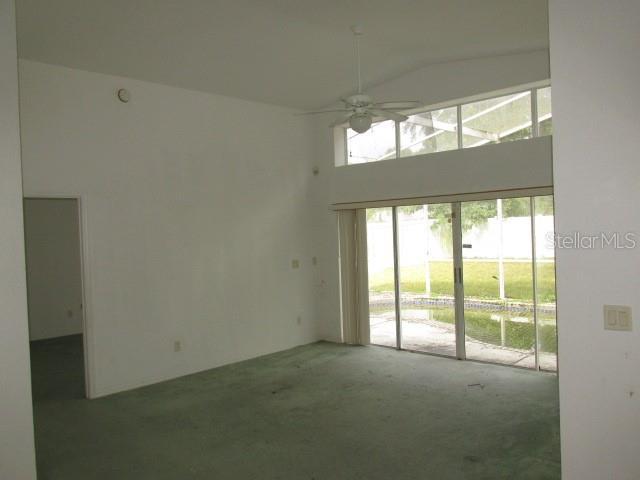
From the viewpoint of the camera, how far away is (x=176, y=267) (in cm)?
585

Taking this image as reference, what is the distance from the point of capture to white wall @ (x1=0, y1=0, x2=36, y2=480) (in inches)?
105

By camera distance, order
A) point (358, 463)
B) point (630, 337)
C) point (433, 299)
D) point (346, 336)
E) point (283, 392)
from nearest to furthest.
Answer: point (630, 337), point (358, 463), point (283, 392), point (433, 299), point (346, 336)

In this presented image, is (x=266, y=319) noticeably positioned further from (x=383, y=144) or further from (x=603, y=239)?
(x=603, y=239)

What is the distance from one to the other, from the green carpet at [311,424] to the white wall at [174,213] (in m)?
0.59

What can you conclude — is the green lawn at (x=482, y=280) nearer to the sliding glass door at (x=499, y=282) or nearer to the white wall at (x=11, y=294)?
the sliding glass door at (x=499, y=282)

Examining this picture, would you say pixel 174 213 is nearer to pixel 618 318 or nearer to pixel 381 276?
pixel 381 276

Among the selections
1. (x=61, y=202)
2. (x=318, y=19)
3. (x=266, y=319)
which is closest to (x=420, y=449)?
(x=266, y=319)

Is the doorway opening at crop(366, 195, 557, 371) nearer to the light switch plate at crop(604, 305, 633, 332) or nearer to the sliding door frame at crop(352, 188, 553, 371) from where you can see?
the sliding door frame at crop(352, 188, 553, 371)

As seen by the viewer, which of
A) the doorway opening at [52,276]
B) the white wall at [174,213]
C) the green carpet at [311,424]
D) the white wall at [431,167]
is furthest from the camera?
the doorway opening at [52,276]

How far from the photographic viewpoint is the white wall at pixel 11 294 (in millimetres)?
2668

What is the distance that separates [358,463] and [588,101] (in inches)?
109

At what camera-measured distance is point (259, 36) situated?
4.93m

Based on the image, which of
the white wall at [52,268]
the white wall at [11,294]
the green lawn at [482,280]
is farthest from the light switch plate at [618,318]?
the white wall at [52,268]

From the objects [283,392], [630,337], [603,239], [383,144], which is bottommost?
[283,392]
